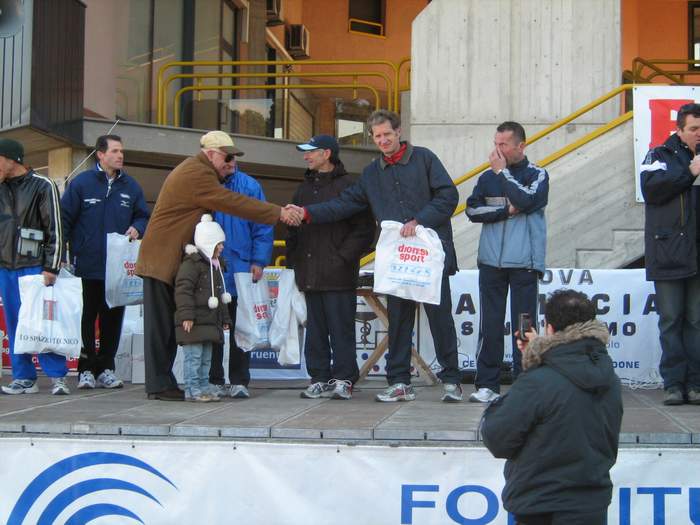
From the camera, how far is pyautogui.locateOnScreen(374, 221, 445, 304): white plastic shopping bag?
7.05 meters

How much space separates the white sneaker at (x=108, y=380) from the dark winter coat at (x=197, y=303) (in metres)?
1.45

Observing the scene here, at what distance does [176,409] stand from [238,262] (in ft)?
4.64

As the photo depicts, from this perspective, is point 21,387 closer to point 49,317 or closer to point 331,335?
point 49,317

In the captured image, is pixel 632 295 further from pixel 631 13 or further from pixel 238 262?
pixel 631 13

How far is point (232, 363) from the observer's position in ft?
25.4

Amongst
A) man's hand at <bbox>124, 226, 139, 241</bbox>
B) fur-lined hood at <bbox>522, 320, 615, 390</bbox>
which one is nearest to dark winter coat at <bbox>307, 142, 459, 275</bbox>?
man's hand at <bbox>124, 226, 139, 241</bbox>

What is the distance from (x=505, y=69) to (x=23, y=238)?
22.1ft

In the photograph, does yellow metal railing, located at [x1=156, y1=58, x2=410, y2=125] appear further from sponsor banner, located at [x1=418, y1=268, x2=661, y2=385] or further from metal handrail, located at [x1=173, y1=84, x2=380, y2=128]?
sponsor banner, located at [x1=418, y1=268, x2=661, y2=385]

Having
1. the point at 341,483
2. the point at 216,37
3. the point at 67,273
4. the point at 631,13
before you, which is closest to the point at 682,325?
the point at 341,483

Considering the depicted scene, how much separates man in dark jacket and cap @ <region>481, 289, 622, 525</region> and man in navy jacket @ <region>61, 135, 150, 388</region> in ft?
15.8

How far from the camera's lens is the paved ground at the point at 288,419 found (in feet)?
18.6

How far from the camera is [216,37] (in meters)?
18.4

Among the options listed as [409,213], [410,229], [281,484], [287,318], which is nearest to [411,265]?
[410,229]

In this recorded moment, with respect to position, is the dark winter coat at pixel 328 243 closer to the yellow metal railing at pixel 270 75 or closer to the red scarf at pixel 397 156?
the red scarf at pixel 397 156
